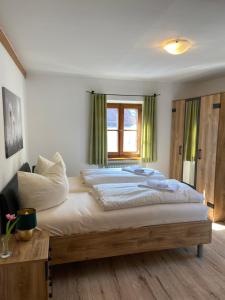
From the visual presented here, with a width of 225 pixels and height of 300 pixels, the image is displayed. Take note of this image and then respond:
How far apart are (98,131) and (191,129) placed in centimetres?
169

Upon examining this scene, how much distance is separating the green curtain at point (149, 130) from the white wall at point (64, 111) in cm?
Result: 26

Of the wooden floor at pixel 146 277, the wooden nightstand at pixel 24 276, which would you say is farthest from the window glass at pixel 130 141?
the wooden nightstand at pixel 24 276

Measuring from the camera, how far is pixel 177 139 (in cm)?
439

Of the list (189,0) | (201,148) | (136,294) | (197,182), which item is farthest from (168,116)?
(136,294)

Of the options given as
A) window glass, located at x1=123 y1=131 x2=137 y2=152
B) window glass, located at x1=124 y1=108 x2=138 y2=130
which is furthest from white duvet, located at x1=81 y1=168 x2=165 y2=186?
window glass, located at x1=124 y1=108 x2=138 y2=130

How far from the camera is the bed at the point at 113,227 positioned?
2.04 meters

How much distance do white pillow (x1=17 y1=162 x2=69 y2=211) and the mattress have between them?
8cm

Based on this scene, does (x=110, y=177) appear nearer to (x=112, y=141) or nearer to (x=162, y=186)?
(x=162, y=186)

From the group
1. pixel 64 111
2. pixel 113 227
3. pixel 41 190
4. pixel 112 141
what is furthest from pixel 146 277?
pixel 64 111

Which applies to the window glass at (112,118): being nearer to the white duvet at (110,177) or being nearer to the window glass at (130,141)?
the window glass at (130,141)

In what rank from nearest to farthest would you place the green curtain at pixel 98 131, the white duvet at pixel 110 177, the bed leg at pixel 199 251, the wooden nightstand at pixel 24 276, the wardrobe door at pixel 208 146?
the wooden nightstand at pixel 24 276 → the bed leg at pixel 199 251 → the white duvet at pixel 110 177 → the wardrobe door at pixel 208 146 → the green curtain at pixel 98 131

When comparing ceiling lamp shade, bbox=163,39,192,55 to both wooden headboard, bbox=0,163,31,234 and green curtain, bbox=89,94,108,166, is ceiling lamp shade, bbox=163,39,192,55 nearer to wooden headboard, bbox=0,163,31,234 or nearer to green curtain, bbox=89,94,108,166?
green curtain, bbox=89,94,108,166

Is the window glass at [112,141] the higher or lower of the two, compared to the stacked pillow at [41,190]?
higher

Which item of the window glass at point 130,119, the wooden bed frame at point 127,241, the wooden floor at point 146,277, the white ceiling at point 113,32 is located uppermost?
the white ceiling at point 113,32
